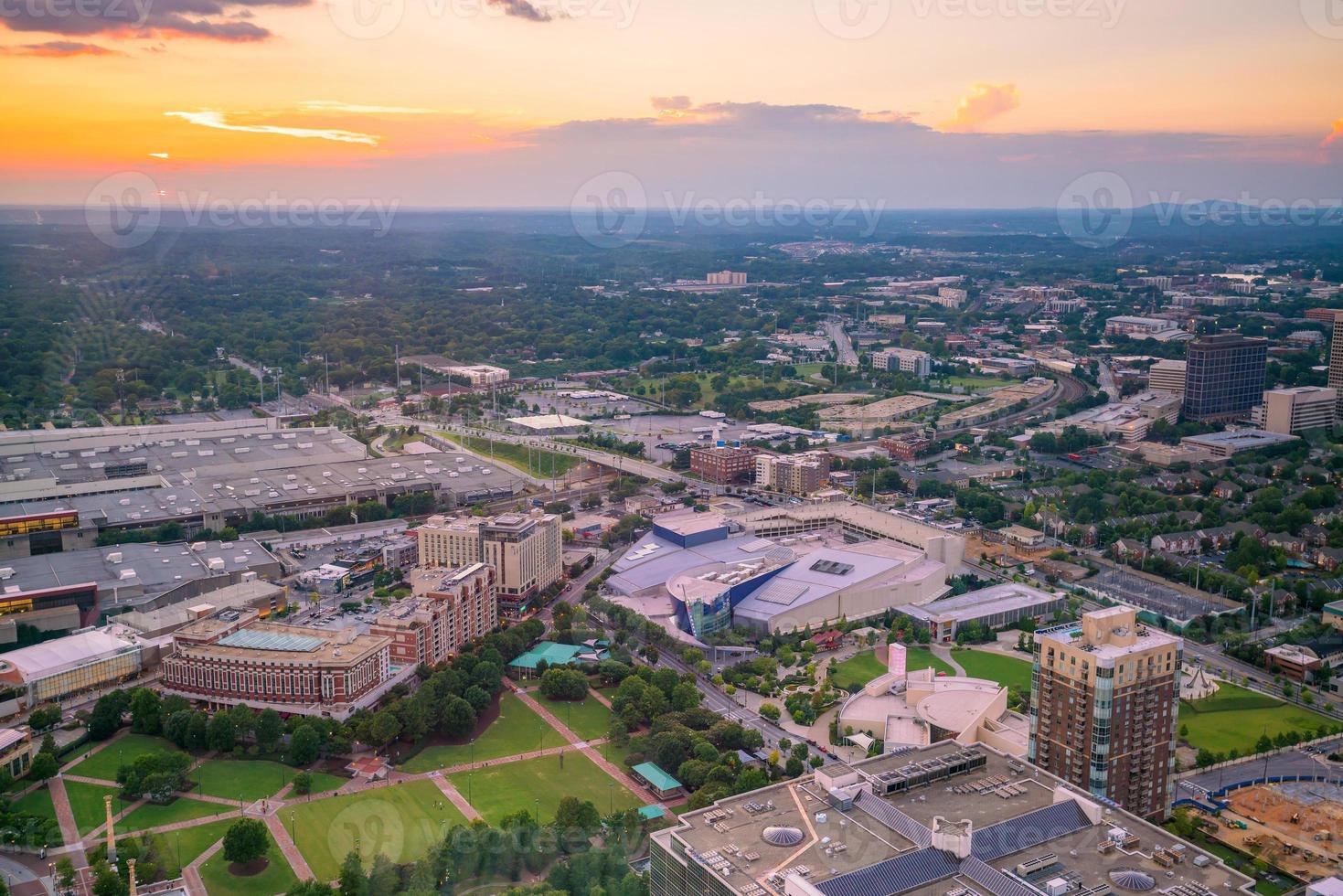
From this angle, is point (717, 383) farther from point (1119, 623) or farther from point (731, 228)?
point (731, 228)

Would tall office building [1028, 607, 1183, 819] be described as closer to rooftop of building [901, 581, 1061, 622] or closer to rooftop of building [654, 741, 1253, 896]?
rooftop of building [654, 741, 1253, 896]

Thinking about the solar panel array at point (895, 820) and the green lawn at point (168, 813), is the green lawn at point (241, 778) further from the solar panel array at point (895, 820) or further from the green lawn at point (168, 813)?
the solar panel array at point (895, 820)

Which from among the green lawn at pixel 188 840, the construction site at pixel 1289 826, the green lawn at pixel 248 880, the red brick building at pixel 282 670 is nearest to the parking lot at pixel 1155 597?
the construction site at pixel 1289 826

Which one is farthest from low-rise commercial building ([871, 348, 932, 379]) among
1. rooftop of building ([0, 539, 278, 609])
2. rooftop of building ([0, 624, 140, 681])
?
rooftop of building ([0, 624, 140, 681])

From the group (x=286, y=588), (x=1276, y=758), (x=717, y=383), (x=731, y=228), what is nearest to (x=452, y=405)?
(x=717, y=383)

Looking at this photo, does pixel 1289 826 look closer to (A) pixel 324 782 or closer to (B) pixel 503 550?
(A) pixel 324 782

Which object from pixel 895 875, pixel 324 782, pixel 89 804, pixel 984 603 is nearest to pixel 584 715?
pixel 324 782
